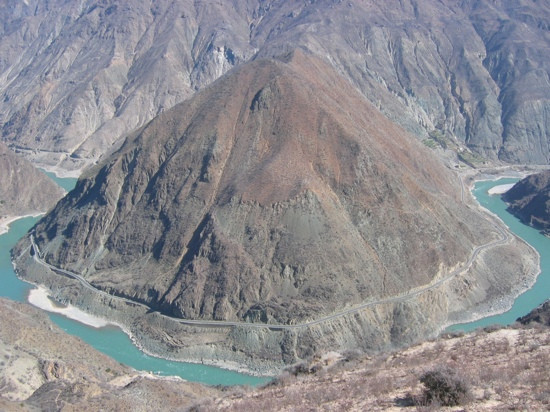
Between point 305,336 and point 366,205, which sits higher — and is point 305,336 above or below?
below

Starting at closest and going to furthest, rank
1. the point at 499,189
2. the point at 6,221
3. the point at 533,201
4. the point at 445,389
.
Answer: the point at 445,389 < the point at 6,221 < the point at 533,201 < the point at 499,189

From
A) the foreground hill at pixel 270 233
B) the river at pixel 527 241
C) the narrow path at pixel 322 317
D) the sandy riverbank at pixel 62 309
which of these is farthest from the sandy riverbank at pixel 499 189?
the sandy riverbank at pixel 62 309

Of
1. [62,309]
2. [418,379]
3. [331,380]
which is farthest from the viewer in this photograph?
[62,309]

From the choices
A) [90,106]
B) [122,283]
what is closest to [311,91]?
[122,283]

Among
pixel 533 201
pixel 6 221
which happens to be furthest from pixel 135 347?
pixel 533 201

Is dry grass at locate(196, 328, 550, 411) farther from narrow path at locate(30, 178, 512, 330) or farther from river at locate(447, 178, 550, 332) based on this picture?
river at locate(447, 178, 550, 332)

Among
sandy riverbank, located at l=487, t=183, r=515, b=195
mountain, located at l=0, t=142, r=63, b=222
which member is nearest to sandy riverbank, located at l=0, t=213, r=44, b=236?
mountain, located at l=0, t=142, r=63, b=222

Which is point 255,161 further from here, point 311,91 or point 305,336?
point 305,336

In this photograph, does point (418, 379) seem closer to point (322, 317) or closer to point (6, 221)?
point (322, 317)

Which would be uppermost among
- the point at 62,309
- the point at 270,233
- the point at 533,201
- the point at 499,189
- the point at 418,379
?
the point at 418,379
